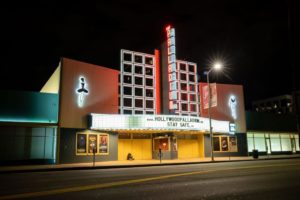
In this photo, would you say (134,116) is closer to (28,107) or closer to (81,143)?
(81,143)

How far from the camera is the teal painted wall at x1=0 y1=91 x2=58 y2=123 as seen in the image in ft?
84.7

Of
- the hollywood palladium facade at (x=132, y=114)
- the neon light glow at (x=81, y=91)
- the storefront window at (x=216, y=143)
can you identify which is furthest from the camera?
the storefront window at (x=216, y=143)

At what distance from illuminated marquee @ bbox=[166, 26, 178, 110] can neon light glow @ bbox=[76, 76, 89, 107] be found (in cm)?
978

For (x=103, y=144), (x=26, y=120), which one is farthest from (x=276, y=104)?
(x=26, y=120)

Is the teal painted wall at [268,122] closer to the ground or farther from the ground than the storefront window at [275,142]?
farther from the ground

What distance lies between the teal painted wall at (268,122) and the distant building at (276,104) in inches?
2973

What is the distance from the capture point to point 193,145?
1446 inches

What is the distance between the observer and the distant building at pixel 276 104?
388 feet

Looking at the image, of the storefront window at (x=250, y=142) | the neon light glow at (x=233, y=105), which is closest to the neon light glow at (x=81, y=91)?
the neon light glow at (x=233, y=105)

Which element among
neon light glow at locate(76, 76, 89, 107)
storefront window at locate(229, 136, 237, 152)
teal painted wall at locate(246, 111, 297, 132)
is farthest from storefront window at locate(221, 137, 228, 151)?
neon light glow at locate(76, 76, 89, 107)

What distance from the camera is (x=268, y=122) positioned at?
43.8 meters

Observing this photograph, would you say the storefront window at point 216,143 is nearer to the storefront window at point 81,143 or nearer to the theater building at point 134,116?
the theater building at point 134,116


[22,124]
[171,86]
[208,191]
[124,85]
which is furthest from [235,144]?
[208,191]

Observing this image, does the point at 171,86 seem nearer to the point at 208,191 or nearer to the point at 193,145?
the point at 193,145
